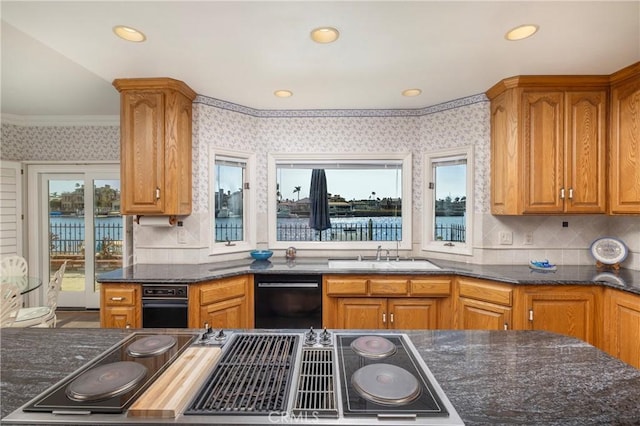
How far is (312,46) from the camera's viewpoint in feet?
7.04

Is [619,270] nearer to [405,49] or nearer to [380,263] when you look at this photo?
[380,263]

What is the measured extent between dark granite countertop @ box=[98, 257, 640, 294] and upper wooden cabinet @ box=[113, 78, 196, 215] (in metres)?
0.56

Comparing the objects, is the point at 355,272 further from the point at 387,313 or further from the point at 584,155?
the point at 584,155

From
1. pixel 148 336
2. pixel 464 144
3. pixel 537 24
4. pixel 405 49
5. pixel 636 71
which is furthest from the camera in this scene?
pixel 464 144

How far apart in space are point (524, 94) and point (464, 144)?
648 millimetres

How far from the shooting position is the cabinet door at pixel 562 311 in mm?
2408

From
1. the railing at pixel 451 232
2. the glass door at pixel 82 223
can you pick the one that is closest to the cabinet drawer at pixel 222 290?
the railing at pixel 451 232

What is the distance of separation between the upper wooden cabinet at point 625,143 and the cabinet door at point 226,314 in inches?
133

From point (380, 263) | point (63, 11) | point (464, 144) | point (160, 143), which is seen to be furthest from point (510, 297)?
point (63, 11)

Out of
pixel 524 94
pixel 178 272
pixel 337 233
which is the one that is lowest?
pixel 178 272

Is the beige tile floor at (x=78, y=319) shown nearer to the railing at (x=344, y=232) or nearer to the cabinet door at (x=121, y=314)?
the cabinet door at (x=121, y=314)

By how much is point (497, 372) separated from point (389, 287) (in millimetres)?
1777

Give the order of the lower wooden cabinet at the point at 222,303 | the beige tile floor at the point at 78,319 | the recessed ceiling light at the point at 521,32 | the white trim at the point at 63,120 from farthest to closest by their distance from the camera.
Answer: the white trim at the point at 63,120, the beige tile floor at the point at 78,319, the lower wooden cabinet at the point at 222,303, the recessed ceiling light at the point at 521,32

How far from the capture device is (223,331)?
1325mm
